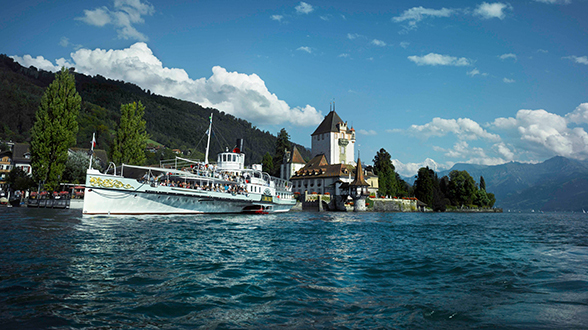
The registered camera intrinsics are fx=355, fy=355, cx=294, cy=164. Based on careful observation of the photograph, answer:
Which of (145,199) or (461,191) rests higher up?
(461,191)

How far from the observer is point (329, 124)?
10406cm

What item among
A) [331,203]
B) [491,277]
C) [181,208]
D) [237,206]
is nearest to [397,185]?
[331,203]

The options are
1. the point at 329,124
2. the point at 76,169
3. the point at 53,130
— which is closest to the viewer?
the point at 53,130

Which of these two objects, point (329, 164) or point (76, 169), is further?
point (329, 164)

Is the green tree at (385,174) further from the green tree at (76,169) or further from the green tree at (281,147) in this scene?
the green tree at (76,169)

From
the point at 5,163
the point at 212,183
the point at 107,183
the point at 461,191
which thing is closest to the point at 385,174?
the point at 461,191

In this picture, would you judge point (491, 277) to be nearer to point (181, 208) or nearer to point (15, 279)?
point (15, 279)

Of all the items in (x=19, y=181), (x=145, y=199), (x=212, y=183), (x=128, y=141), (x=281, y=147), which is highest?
(x=281, y=147)

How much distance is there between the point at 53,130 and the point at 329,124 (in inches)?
2895

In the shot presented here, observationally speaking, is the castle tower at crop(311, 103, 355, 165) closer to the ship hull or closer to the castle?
the castle

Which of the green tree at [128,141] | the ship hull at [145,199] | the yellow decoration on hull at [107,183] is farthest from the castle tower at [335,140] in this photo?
the yellow decoration on hull at [107,183]

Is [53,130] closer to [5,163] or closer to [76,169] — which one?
[76,169]

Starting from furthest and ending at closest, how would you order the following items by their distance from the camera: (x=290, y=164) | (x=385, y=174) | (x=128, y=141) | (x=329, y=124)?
(x=329, y=124)
(x=290, y=164)
(x=385, y=174)
(x=128, y=141)

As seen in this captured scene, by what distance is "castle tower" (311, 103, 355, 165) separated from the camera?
101500mm
